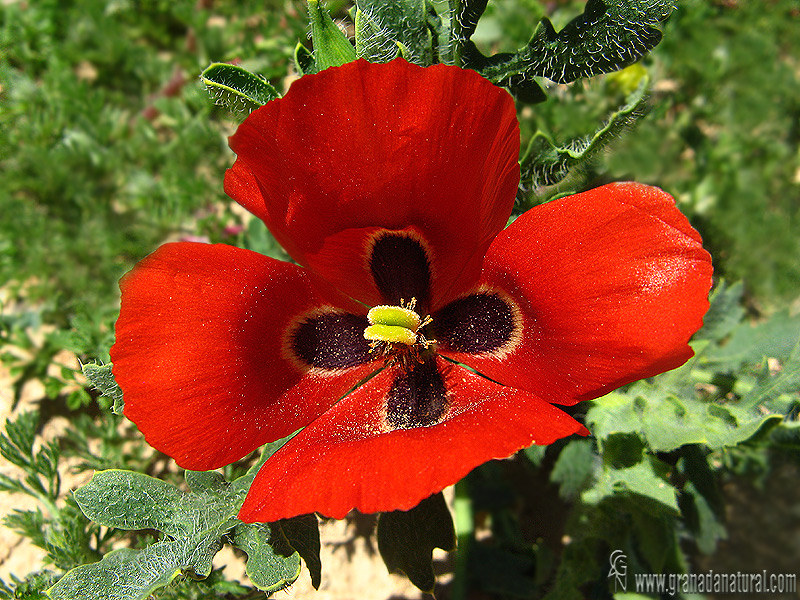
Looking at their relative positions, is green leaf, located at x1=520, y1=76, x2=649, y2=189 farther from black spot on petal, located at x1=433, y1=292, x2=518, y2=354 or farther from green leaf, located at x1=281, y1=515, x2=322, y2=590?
green leaf, located at x1=281, y1=515, x2=322, y2=590

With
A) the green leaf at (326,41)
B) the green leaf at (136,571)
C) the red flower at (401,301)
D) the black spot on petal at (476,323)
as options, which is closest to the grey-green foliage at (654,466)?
the black spot on petal at (476,323)

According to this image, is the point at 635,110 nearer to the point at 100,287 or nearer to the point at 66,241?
the point at 100,287

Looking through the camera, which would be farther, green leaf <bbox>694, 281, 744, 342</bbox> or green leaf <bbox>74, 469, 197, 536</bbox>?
green leaf <bbox>694, 281, 744, 342</bbox>

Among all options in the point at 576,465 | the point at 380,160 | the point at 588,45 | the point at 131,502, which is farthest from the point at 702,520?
the point at 131,502

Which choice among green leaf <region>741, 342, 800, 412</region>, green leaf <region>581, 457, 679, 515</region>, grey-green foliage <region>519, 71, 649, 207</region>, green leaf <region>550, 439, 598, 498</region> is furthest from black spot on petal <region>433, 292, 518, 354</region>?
green leaf <region>741, 342, 800, 412</region>

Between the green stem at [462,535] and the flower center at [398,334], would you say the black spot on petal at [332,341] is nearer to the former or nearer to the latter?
the flower center at [398,334]

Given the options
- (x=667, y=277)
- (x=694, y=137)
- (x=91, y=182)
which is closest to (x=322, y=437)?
(x=667, y=277)
